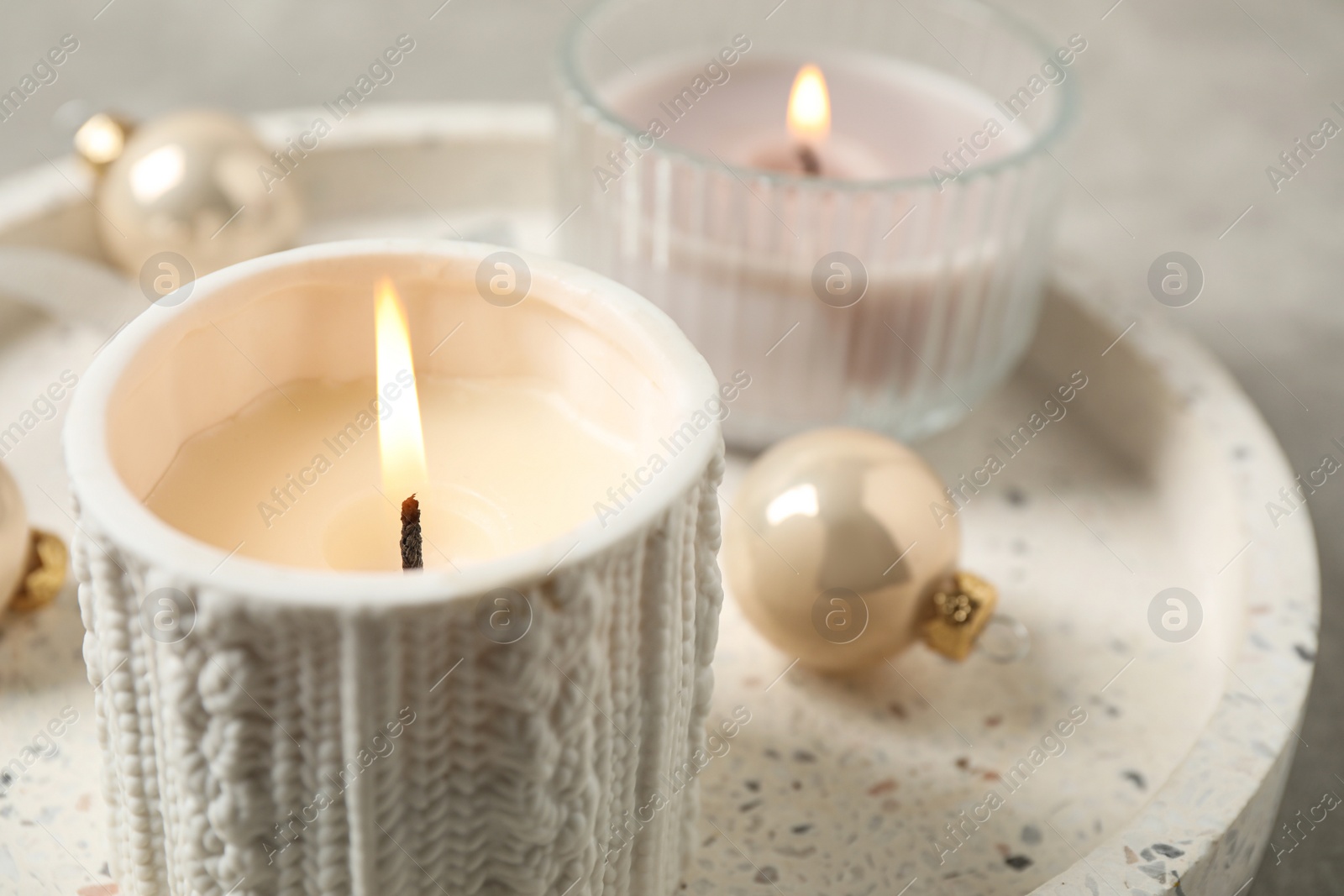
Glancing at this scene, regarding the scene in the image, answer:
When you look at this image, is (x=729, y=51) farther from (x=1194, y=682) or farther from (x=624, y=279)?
(x=1194, y=682)

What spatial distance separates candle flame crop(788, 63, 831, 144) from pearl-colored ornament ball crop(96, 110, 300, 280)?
0.29 metres

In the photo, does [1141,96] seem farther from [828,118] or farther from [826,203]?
[826,203]

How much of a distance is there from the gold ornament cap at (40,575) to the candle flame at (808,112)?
0.42 m

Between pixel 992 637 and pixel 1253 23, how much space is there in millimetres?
935

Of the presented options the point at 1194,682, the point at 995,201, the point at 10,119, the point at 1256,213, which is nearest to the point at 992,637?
the point at 1194,682

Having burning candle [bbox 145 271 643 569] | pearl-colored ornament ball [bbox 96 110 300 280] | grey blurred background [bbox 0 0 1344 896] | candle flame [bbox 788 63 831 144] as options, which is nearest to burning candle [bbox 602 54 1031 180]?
candle flame [bbox 788 63 831 144]

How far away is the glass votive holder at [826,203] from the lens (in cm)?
61

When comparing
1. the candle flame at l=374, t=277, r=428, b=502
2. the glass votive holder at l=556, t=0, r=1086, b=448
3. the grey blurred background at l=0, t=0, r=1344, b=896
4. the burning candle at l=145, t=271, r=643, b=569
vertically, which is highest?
the candle flame at l=374, t=277, r=428, b=502

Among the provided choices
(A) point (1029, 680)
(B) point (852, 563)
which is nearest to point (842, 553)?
(B) point (852, 563)

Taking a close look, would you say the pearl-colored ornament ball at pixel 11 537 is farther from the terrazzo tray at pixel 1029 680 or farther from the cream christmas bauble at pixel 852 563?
the cream christmas bauble at pixel 852 563

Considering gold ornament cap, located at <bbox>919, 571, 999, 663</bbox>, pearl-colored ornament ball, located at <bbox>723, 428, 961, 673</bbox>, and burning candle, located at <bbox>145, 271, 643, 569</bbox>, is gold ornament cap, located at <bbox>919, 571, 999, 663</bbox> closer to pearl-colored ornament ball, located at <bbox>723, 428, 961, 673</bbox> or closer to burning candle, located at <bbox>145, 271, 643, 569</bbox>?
pearl-colored ornament ball, located at <bbox>723, 428, 961, 673</bbox>

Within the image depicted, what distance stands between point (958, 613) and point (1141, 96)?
80 cm

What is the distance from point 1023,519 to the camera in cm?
63

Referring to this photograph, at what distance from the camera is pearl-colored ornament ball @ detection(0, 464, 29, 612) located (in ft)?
1.62
